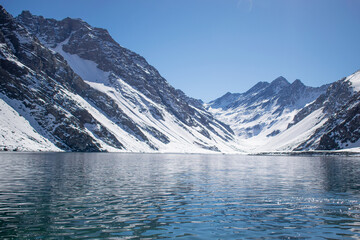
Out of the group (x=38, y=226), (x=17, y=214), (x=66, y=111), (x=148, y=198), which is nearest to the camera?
(x=38, y=226)

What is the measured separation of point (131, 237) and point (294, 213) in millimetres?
13047

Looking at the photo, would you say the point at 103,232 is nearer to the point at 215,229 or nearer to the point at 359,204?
the point at 215,229

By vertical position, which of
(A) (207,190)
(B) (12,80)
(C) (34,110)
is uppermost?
(B) (12,80)

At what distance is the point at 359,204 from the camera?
2458cm

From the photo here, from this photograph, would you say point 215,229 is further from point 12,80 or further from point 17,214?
point 12,80

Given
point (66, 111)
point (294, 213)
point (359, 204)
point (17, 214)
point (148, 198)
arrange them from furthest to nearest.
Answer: point (66, 111) → point (148, 198) → point (359, 204) → point (294, 213) → point (17, 214)

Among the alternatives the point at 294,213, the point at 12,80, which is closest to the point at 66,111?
the point at 12,80

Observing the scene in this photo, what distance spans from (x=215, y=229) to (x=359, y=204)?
1591cm

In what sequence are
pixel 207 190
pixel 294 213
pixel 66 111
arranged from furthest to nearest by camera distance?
pixel 66 111
pixel 207 190
pixel 294 213

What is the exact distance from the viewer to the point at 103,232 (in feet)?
52.0

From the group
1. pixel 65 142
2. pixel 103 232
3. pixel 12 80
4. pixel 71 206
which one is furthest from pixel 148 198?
pixel 12 80

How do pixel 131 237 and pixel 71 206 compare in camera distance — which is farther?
A: pixel 71 206

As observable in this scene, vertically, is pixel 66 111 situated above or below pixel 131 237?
above

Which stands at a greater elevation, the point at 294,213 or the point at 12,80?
the point at 12,80
